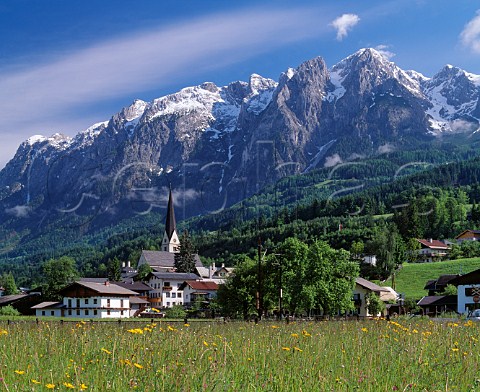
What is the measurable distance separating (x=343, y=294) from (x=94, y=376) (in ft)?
201

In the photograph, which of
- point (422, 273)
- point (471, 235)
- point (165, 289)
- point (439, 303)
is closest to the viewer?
point (439, 303)

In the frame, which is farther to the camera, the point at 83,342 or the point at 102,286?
the point at 102,286

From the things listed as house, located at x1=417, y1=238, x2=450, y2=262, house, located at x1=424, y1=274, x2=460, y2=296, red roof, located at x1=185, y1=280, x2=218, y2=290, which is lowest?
house, located at x1=424, y1=274, x2=460, y2=296

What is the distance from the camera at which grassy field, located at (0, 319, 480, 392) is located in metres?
8.30

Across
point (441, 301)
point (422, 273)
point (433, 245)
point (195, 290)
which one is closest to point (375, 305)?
point (441, 301)

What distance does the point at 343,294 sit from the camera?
6806 cm

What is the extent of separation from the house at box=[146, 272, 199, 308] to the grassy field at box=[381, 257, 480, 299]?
50066 mm

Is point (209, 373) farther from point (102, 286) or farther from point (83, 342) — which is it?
point (102, 286)

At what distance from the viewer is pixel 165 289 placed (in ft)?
477

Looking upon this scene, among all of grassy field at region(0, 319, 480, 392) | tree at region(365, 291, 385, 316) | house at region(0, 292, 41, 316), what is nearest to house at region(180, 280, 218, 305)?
house at region(0, 292, 41, 316)

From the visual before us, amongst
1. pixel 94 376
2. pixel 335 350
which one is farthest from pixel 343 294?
pixel 94 376

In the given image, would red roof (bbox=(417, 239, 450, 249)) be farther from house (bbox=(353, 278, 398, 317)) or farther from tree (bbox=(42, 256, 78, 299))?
tree (bbox=(42, 256, 78, 299))

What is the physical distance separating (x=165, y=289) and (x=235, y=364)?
451ft

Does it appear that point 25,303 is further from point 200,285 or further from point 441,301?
point 441,301
